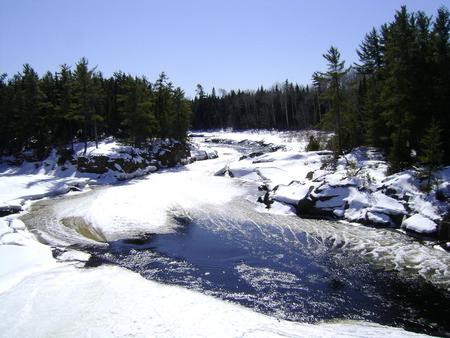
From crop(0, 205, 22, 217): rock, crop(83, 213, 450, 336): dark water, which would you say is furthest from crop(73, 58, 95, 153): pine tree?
crop(83, 213, 450, 336): dark water

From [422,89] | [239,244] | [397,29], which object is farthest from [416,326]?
[397,29]

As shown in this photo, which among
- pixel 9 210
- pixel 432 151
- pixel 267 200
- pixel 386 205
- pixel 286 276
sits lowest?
pixel 286 276

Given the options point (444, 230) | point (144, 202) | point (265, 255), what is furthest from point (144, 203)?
point (444, 230)

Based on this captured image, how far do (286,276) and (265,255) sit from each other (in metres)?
2.47

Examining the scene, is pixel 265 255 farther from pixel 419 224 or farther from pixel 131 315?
pixel 419 224

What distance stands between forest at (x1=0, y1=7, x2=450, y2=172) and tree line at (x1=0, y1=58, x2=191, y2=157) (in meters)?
0.13

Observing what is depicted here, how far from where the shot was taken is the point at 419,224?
19.4 m

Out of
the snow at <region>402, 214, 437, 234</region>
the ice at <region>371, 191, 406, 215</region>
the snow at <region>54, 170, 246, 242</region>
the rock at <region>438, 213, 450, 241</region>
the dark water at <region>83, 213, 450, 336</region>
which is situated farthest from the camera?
the snow at <region>54, 170, 246, 242</region>

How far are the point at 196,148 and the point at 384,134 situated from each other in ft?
110

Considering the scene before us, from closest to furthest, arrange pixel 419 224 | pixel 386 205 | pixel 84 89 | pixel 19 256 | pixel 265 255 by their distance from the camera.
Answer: pixel 19 256, pixel 265 255, pixel 419 224, pixel 386 205, pixel 84 89

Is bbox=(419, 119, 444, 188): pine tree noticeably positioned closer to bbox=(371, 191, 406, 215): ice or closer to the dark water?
bbox=(371, 191, 406, 215): ice

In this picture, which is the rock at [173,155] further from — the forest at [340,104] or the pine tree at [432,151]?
Result: the pine tree at [432,151]

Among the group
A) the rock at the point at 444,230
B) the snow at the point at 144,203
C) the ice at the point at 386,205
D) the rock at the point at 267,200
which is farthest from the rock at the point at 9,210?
the rock at the point at 444,230

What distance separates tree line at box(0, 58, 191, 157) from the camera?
44000mm
